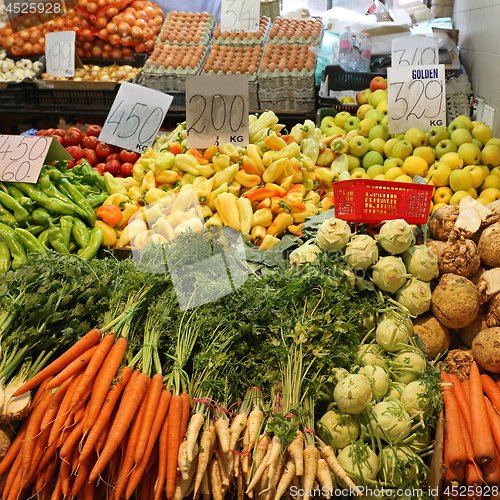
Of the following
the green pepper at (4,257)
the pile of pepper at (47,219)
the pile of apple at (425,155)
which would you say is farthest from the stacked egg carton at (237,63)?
the green pepper at (4,257)

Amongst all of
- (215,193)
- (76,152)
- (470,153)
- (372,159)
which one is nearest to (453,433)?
(215,193)

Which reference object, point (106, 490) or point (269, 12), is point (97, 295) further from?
point (269, 12)

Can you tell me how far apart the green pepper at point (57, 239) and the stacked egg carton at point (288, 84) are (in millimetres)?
2337

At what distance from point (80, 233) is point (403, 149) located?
6.98 ft

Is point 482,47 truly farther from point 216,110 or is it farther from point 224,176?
point 224,176

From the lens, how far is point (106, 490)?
1.42 m

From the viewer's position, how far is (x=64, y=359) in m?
1.49

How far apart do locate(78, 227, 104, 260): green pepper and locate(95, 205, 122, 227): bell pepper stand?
0.32 feet

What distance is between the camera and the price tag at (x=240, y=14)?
12.7ft

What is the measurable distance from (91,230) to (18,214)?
1.31ft

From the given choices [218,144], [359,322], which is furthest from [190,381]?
[218,144]

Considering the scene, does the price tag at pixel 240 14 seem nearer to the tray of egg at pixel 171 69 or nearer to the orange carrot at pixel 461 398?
the tray of egg at pixel 171 69

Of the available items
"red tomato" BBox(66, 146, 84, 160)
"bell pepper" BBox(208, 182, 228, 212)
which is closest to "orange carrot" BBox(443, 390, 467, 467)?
"bell pepper" BBox(208, 182, 228, 212)

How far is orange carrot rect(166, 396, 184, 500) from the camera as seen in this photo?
131 centimetres
